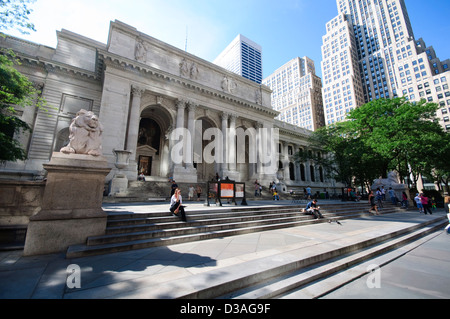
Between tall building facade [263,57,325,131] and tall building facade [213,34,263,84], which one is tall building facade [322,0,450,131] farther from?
tall building facade [213,34,263,84]

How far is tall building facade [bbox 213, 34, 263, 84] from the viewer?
386ft

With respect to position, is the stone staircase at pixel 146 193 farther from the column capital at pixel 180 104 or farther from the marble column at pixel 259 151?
the marble column at pixel 259 151

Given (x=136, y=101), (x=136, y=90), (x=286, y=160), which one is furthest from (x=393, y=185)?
(x=136, y=90)

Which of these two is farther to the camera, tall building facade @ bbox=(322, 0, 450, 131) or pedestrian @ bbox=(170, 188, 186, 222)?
tall building facade @ bbox=(322, 0, 450, 131)

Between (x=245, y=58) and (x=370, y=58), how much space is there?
65.9 meters

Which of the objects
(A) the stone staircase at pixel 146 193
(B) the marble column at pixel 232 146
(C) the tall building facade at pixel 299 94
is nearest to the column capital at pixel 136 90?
(A) the stone staircase at pixel 146 193

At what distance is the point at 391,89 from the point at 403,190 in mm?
90624

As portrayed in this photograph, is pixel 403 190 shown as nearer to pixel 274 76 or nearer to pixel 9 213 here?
pixel 9 213

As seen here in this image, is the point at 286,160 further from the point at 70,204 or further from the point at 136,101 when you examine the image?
the point at 70,204

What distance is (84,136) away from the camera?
5.39 m

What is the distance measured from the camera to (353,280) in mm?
3373

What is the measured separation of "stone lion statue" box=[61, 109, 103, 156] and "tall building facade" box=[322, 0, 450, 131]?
90584 mm

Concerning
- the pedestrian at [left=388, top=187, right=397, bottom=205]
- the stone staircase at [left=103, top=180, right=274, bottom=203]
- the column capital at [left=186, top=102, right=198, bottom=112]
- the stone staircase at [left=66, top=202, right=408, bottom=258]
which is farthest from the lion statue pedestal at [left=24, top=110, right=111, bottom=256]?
the pedestrian at [left=388, top=187, right=397, bottom=205]
